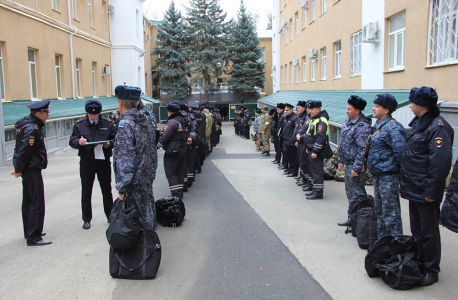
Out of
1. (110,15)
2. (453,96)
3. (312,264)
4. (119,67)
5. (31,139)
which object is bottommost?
(312,264)

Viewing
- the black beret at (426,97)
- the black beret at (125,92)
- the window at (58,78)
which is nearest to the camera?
the black beret at (426,97)

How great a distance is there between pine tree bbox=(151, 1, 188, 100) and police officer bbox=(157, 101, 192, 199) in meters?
32.5

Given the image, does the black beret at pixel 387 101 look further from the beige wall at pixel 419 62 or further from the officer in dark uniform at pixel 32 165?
the officer in dark uniform at pixel 32 165

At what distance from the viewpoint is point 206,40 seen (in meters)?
40.7

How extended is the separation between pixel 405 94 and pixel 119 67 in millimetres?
23982

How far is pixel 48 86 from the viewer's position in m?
18.2

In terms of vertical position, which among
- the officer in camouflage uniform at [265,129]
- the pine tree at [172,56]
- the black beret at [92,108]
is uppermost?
the pine tree at [172,56]

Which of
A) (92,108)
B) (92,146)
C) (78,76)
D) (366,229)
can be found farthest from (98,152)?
(78,76)

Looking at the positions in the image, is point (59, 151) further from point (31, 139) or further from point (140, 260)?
point (140, 260)

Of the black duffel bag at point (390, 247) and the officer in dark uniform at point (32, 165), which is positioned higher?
the officer in dark uniform at point (32, 165)

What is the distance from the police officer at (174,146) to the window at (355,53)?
368 inches

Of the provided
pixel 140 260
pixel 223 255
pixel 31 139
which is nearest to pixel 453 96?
pixel 223 255

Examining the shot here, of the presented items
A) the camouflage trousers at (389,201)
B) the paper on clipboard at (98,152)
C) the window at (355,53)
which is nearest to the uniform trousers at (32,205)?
the paper on clipboard at (98,152)

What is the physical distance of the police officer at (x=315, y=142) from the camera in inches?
305
